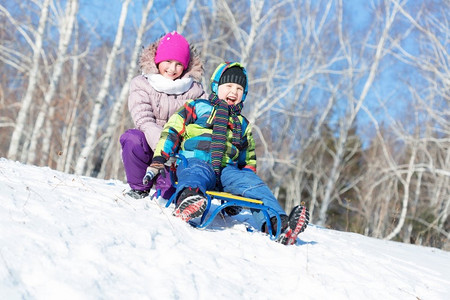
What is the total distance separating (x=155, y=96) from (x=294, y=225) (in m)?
1.53

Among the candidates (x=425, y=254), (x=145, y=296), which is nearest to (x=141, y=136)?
(x=145, y=296)

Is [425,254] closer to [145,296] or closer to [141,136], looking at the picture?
[141,136]

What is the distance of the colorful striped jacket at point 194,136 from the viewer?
3178 millimetres

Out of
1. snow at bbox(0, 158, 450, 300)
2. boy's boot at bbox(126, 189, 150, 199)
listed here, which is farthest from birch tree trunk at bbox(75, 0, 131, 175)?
snow at bbox(0, 158, 450, 300)

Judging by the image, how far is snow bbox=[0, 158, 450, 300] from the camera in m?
1.77

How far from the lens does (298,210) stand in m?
2.94

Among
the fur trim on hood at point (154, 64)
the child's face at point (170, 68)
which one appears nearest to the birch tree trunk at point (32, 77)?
the fur trim on hood at point (154, 64)

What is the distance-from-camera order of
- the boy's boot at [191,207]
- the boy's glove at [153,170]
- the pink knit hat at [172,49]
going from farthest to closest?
the pink knit hat at [172,49], the boy's glove at [153,170], the boy's boot at [191,207]

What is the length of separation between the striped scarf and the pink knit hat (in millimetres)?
557

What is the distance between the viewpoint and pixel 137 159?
11.3ft

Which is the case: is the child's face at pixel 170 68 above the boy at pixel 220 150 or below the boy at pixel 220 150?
above

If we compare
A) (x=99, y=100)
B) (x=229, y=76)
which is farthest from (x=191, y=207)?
(x=99, y=100)

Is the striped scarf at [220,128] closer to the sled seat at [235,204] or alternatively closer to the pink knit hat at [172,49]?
the sled seat at [235,204]

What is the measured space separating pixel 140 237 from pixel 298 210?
41.8 inches
